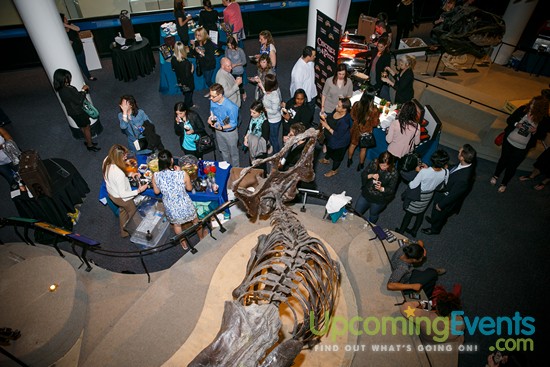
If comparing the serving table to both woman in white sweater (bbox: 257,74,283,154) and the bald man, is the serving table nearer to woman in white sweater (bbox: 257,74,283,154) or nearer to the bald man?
woman in white sweater (bbox: 257,74,283,154)

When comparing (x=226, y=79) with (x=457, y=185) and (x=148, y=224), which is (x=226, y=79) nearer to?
(x=148, y=224)

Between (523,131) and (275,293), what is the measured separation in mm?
5721

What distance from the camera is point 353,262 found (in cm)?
570

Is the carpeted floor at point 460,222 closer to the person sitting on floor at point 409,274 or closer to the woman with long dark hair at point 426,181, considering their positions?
the woman with long dark hair at point 426,181

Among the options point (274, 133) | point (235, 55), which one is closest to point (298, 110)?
point (274, 133)

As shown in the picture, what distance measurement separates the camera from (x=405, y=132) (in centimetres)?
654

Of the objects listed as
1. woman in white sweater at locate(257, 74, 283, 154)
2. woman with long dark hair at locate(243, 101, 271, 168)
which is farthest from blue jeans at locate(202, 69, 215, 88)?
woman with long dark hair at locate(243, 101, 271, 168)

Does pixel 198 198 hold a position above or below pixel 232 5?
below

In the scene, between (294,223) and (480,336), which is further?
(480,336)

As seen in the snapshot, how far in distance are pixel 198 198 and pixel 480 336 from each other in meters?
4.89

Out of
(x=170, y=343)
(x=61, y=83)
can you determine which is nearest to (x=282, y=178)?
(x=170, y=343)

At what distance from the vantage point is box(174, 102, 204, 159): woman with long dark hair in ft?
21.8

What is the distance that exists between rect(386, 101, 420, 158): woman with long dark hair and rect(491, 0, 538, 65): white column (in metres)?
6.70

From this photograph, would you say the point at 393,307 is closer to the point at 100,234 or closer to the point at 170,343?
the point at 170,343
